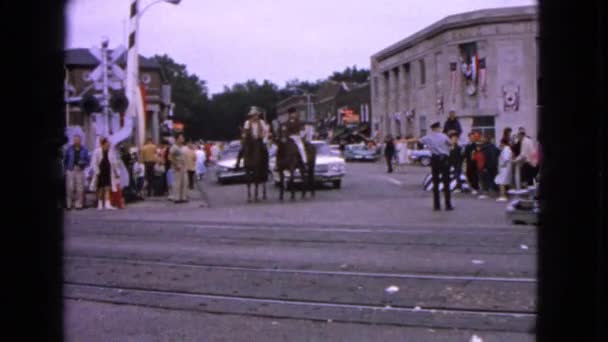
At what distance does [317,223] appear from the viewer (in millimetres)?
12672

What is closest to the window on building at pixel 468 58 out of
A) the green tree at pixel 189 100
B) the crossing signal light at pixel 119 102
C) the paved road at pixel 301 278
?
the crossing signal light at pixel 119 102

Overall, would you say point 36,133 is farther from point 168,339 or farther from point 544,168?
point 168,339

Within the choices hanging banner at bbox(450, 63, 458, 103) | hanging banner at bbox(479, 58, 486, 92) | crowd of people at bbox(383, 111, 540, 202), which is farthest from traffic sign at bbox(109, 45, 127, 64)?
hanging banner at bbox(450, 63, 458, 103)

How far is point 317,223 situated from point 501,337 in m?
7.44

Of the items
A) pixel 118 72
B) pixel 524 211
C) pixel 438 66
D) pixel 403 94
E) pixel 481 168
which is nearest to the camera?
pixel 524 211

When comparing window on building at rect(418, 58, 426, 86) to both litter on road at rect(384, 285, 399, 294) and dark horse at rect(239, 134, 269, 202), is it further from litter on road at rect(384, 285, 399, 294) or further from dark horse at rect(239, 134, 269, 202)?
litter on road at rect(384, 285, 399, 294)

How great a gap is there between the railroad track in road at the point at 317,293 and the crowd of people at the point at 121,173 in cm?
885

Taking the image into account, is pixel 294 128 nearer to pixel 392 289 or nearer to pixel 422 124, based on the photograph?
pixel 392 289

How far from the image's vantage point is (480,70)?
44250 millimetres

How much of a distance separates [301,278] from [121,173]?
1120 centimetres

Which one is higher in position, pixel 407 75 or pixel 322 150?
pixel 407 75

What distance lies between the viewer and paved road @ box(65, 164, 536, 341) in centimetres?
567

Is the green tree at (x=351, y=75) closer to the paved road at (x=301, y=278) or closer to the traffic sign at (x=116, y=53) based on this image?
the traffic sign at (x=116, y=53)

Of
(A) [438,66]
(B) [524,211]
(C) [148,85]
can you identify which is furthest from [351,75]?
(B) [524,211]
